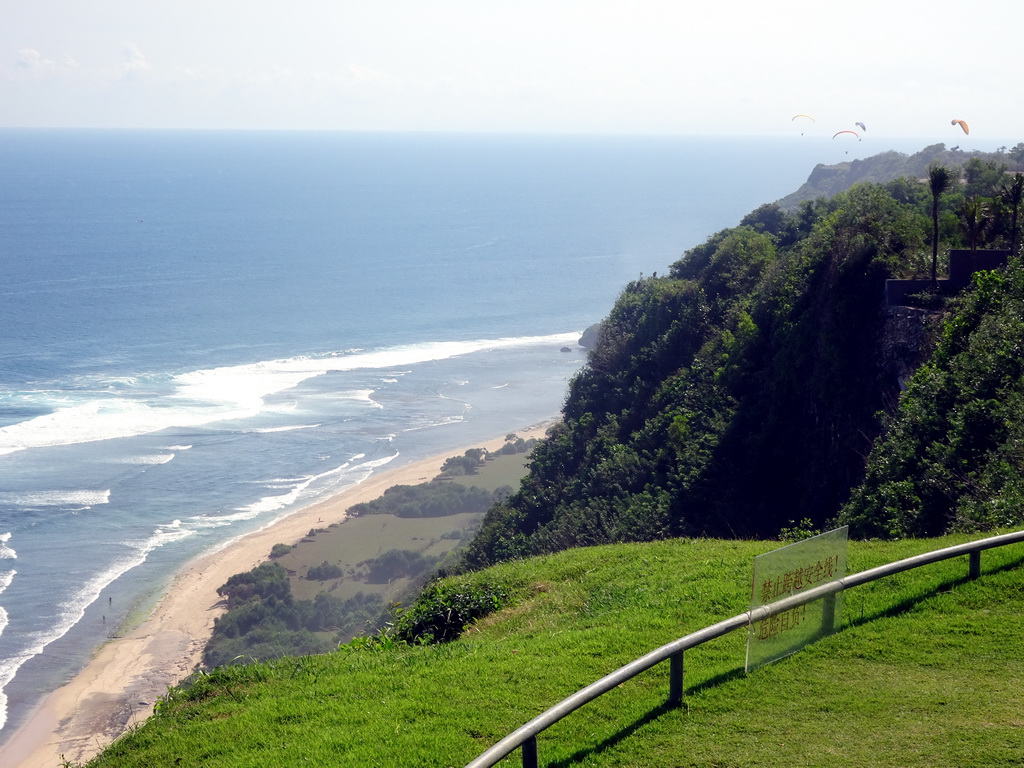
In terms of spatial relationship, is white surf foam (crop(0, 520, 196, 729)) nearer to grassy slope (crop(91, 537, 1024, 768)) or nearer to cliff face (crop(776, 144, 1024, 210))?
grassy slope (crop(91, 537, 1024, 768))

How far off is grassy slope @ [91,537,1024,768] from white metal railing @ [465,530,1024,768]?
25 cm

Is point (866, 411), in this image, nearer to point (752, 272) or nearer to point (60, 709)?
point (752, 272)

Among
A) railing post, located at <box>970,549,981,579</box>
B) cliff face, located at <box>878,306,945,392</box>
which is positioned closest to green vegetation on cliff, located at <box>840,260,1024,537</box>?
cliff face, located at <box>878,306,945,392</box>

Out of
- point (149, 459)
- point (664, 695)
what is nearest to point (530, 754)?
point (664, 695)

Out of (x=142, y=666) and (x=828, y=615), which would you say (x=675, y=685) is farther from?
(x=142, y=666)

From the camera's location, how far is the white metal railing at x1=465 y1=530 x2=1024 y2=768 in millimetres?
6645

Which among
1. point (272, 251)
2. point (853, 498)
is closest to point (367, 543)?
point (853, 498)

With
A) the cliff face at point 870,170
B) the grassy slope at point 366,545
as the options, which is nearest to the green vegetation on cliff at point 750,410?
the grassy slope at point 366,545

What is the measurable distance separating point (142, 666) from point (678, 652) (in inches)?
1232

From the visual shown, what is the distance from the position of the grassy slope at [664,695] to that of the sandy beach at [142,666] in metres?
16.3

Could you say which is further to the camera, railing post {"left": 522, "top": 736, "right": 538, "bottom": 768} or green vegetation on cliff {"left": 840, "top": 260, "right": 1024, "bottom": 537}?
green vegetation on cliff {"left": 840, "top": 260, "right": 1024, "bottom": 537}

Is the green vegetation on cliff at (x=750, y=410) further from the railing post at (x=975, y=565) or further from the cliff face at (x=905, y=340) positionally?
the railing post at (x=975, y=565)

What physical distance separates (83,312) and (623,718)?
88581 millimetres

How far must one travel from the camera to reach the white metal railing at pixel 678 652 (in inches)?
262
